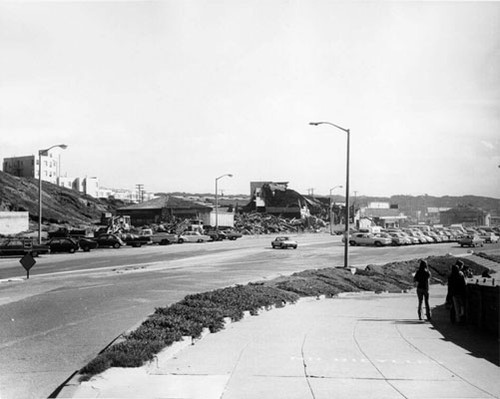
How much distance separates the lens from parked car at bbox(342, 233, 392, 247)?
190 ft

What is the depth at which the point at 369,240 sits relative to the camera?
58406 millimetres

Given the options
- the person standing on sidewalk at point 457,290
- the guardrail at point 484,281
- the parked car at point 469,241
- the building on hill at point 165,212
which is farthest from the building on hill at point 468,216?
the person standing on sidewalk at point 457,290

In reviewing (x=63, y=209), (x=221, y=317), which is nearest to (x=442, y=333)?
(x=221, y=317)

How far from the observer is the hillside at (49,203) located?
8212 cm

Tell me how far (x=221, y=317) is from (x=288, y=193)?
112048mm

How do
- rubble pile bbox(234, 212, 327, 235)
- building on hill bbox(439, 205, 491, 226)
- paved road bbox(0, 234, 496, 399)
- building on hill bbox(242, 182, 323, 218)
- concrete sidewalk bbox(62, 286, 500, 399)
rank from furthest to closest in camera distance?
1. building on hill bbox(439, 205, 491, 226)
2. building on hill bbox(242, 182, 323, 218)
3. rubble pile bbox(234, 212, 327, 235)
4. paved road bbox(0, 234, 496, 399)
5. concrete sidewalk bbox(62, 286, 500, 399)

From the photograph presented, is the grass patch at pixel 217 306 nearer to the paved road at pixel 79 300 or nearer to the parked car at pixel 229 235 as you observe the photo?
the paved road at pixel 79 300

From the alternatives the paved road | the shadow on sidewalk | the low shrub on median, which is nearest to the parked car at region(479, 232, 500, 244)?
the paved road

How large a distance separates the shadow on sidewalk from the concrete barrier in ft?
0.67

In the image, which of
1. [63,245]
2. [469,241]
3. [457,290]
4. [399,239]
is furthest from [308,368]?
[469,241]

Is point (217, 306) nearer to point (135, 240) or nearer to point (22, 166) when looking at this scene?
point (135, 240)

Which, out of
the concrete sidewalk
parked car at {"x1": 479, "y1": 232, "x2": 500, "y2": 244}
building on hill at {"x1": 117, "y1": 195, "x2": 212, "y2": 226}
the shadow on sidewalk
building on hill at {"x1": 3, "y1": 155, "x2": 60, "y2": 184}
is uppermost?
building on hill at {"x1": 3, "y1": 155, "x2": 60, "y2": 184}

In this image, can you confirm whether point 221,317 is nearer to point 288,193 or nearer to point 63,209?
point 63,209

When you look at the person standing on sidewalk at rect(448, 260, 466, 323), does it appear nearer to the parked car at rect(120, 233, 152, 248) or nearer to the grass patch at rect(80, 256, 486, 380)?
the grass patch at rect(80, 256, 486, 380)
